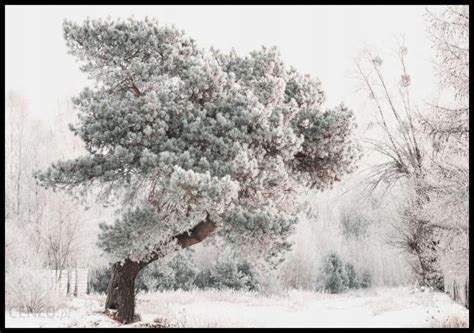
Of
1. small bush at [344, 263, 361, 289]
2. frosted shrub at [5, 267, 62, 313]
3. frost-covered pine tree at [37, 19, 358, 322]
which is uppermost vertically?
frost-covered pine tree at [37, 19, 358, 322]

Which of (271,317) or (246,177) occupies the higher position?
(246,177)

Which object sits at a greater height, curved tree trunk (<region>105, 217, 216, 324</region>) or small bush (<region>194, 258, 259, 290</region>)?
curved tree trunk (<region>105, 217, 216, 324</region>)

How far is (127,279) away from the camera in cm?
1001

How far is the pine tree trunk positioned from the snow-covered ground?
22 cm

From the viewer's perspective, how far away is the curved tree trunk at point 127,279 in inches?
389

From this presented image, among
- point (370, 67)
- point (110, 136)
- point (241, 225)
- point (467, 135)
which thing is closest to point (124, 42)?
point (110, 136)

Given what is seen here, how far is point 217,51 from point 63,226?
6.37 m

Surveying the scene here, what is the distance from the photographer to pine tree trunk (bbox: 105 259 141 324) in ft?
32.4

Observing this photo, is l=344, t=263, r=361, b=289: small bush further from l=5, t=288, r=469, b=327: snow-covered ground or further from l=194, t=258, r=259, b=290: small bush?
→ l=194, t=258, r=259, b=290: small bush

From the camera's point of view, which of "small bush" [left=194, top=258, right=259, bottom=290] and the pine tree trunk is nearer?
the pine tree trunk

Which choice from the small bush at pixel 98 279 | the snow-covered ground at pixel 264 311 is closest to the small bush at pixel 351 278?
the snow-covered ground at pixel 264 311

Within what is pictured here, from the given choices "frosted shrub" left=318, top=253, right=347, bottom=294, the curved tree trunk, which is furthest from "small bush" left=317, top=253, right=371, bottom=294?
the curved tree trunk

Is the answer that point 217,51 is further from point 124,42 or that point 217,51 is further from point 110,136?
point 110,136

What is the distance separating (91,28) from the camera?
30.8 ft
